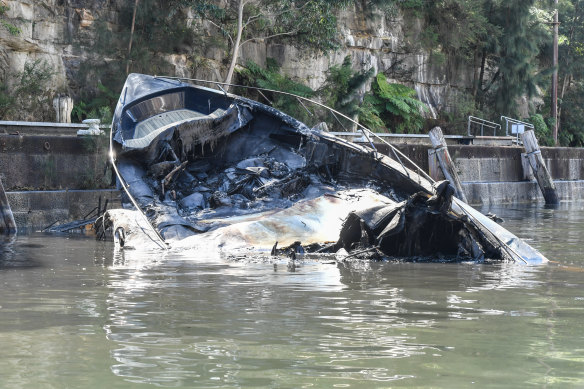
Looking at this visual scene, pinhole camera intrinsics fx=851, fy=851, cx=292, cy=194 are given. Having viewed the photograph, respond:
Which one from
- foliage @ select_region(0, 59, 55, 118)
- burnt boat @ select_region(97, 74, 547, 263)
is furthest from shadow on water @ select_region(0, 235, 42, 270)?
foliage @ select_region(0, 59, 55, 118)

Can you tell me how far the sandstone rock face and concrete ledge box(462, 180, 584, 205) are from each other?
8.18m

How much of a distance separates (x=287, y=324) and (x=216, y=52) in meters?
22.2

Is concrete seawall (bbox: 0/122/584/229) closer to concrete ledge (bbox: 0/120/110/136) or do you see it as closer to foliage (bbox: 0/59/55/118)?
concrete ledge (bbox: 0/120/110/136)

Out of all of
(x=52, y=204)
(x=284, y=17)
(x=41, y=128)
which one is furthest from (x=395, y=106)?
(x=52, y=204)

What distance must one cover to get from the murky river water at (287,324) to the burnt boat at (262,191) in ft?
1.85

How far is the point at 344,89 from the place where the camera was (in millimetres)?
26750

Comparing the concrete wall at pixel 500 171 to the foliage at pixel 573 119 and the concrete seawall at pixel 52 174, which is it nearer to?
the concrete seawall at pixel 52 174

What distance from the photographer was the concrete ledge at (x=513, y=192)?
21453 millimetres

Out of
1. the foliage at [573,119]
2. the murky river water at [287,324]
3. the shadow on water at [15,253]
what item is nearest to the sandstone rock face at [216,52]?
the foliage at [573,119]

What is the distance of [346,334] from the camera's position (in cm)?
514

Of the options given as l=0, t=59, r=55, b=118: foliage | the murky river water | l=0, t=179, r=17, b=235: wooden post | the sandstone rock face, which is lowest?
the murky river water

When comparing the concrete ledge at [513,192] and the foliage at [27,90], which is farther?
the concrete ledge at [513,192]

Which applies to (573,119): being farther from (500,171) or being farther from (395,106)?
(500,171)

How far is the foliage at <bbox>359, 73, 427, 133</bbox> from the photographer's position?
30.3 m
